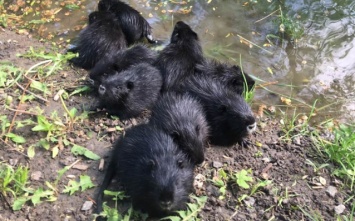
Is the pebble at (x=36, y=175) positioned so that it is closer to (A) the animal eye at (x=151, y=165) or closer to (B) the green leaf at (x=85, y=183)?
(B) the green leaf at (x=85, y=183)

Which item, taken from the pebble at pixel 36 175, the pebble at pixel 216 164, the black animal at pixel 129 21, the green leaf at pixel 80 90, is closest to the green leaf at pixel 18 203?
the pebble at pixel 36 175

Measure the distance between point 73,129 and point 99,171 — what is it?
729 mm

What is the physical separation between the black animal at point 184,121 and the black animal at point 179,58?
43cm

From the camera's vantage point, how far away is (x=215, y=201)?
14.7ft

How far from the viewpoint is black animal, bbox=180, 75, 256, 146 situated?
508 cm

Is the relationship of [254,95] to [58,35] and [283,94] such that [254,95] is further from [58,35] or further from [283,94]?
[58,35]

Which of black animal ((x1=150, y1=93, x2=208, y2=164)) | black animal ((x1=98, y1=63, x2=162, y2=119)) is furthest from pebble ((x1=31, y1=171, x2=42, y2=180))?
black animal ((x1=150, y1=93, x2=208, y2=164))

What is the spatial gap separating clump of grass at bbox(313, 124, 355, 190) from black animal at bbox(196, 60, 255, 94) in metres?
1.19

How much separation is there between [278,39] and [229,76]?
5.49 feet

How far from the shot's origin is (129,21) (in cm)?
666

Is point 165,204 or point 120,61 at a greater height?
point 120,61

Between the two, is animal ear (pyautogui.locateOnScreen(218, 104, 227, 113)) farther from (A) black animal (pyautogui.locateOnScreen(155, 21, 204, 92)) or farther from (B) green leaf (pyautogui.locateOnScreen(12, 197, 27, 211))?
(B) green leaf (pyautogui.locateOnScreen(12, 197, 27, 211))

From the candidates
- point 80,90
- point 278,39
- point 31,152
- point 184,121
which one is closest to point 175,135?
point 184,121

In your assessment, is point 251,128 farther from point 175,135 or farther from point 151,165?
point 151,165
